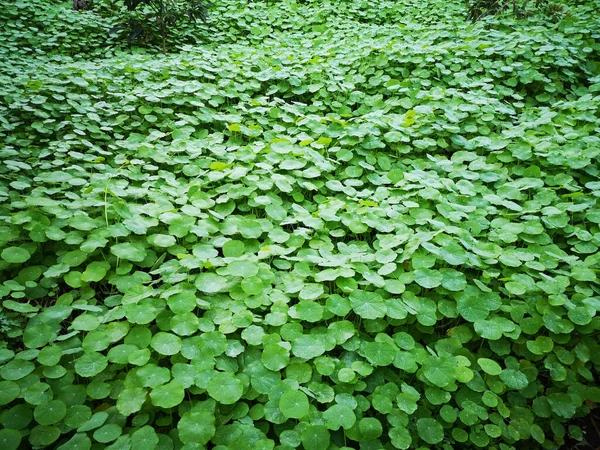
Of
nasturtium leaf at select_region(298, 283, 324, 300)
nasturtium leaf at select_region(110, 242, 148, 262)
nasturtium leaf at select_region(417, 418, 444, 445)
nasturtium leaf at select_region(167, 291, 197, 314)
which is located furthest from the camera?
nasturtium leaf at select_region(110, 242, 148, 262)

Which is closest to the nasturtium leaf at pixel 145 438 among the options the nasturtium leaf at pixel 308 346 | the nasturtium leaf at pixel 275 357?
the nasturtium leaf at pixel 275 357

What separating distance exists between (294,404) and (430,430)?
0.65m

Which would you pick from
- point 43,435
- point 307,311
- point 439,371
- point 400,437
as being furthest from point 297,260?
point 43,435

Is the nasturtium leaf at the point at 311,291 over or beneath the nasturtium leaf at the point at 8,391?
over

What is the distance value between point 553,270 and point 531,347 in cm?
58

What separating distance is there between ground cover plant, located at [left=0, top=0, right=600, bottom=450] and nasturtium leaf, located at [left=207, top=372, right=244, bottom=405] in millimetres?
10

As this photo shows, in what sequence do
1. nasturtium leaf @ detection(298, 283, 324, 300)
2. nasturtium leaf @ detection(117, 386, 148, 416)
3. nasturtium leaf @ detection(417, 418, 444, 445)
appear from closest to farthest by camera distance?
1. nasturtium leaf @ detection(117, 386, 148, 416)
2. nasturtium leaf @ detection(417, 418, 444, 445)
3. nasturtium leaf @ detection(298, 283, 324, 300)

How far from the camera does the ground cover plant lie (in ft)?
5.54

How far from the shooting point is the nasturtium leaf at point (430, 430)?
1.68 metres

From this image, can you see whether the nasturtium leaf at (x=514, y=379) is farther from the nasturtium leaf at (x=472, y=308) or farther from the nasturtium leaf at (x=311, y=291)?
the nasturtium leaf at (x=311, y=291)

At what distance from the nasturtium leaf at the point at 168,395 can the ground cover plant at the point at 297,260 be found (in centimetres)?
2

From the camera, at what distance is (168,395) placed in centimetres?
161

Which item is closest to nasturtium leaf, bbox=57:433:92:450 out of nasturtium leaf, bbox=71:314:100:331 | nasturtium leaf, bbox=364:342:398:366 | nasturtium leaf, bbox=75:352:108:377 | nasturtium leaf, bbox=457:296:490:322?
nasturtium leaf, bbox=75:352:108:377

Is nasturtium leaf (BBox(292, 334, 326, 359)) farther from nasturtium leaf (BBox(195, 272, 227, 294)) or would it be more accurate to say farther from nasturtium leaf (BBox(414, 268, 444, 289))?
nasturtium leaf (BBox(414, 268, 444, 289))
